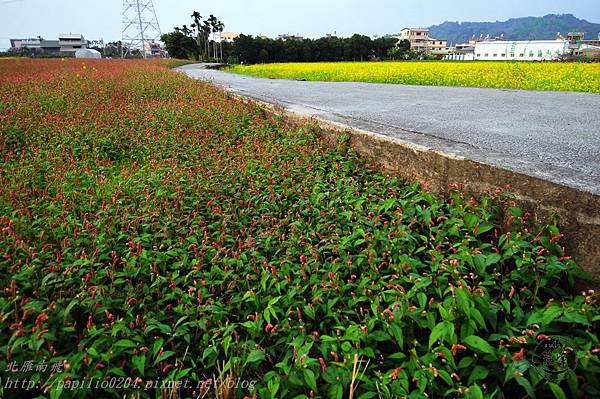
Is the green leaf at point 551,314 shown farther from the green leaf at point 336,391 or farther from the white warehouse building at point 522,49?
the white warehouse building at point 522,49

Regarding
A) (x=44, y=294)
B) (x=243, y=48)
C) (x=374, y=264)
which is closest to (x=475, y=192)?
(x=374, y=264)

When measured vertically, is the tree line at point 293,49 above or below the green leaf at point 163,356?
above

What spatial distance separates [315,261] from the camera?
231 centimetres

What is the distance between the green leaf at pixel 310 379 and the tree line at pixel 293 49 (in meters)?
48.7

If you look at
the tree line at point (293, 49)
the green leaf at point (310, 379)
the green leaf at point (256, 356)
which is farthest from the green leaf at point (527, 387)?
the tree line at point (293, 49)

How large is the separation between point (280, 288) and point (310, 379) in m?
0.73

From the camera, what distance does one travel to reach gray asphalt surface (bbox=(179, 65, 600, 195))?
241 centimetres

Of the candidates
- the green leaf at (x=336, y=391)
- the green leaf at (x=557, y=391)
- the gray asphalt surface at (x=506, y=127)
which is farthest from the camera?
the gray asphalt surface at (x=506, y=127)

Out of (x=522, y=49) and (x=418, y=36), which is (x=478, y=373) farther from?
(x=418, y=36)

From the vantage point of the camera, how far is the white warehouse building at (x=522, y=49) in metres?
49.7

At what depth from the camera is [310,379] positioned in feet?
4.98

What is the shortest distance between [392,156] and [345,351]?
1.93m

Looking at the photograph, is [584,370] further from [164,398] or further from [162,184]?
[162,184]

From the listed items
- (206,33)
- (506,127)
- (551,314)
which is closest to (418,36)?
(206,33)
